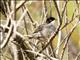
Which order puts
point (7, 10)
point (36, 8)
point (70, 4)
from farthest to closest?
point (36, 8)
point (70, 4)
point (7, 10)

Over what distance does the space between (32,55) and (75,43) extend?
13.5 ft

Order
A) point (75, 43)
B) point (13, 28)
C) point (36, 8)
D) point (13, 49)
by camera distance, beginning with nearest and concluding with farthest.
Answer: point (13, 28) < point (13, 49) < point (75, 43) < point (36, 8)

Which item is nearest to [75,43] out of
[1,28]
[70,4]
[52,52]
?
[70,4]

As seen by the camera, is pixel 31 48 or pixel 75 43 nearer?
pixel 31 48

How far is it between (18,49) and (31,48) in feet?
0.29

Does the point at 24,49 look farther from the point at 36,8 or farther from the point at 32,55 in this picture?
the point at 36,8

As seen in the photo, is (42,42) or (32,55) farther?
(42,42)

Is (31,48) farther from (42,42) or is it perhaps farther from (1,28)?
(42,42)

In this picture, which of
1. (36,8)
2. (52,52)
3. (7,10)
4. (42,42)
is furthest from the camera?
(36,8)

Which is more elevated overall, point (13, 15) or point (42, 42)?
point (13, 15)

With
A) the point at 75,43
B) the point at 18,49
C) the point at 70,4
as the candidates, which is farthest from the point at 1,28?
the point at 75,43

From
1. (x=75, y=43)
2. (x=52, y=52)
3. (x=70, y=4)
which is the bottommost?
(x=75, y=43)

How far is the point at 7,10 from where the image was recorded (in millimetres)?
1832

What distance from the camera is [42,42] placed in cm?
252
